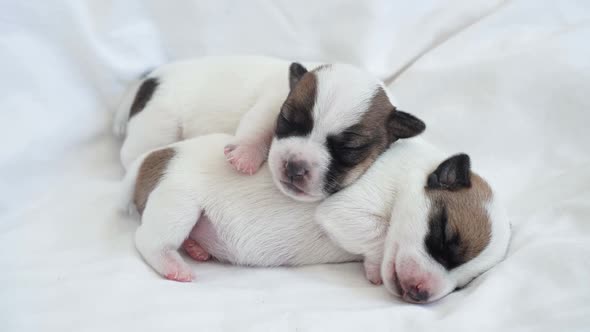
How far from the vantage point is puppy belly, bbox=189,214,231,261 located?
89.5 inches

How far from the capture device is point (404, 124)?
230 centimetres

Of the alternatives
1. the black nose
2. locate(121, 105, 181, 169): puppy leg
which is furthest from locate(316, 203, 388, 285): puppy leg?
locate(121, 105, 181, 169): puppy leg

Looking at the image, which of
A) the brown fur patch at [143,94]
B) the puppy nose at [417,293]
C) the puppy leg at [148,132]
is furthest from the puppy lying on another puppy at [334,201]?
the brown fur patch at [143,94]

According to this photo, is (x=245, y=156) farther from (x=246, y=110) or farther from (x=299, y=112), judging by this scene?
(x=246, y=110)

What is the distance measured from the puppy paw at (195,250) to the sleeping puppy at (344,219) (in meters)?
0.02

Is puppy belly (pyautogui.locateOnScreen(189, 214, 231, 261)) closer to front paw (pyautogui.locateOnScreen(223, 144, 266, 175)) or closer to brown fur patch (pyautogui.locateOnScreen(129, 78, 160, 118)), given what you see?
front paw (pyautogui.locateOnScreen(223, 144, 266, 175))

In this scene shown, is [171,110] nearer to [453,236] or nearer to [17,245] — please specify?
[17,245]

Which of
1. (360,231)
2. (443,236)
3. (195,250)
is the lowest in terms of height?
(195,250)

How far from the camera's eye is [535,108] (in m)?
2.95

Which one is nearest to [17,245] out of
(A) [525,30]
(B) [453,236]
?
(B) [453,236]

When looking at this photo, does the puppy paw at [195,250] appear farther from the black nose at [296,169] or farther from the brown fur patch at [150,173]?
the black nose at [296,169]

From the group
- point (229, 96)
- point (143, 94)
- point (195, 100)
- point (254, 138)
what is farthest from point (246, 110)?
point (143, 94)

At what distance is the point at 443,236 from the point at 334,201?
1.42 feet

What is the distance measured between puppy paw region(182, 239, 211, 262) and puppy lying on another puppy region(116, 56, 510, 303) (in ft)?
0.08
